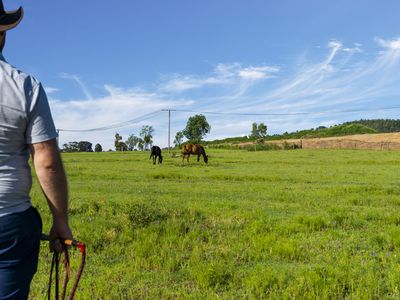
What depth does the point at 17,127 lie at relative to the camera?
2.36m

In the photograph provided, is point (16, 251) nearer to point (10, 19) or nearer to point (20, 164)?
point (20, 164)

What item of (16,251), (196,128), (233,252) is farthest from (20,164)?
(196,128)

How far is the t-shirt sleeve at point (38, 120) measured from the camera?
237 centimetres

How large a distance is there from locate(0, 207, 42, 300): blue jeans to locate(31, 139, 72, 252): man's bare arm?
15 centimetres

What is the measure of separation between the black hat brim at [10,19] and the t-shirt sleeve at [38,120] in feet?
1.51

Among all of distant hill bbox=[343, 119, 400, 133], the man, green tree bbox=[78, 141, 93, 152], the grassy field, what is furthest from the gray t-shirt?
distant hill bbox=[343, 119, 400, 133]

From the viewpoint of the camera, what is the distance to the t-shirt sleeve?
2365 mm

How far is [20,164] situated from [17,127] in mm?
233

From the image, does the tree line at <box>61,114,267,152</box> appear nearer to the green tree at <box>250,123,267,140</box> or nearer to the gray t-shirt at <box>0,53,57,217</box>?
the green tree at <box>250,123,267,140</box>

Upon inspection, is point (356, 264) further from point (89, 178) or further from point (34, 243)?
point (89, 178)

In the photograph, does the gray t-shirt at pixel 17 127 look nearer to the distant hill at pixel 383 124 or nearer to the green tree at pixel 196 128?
the green tree at pixel 196 128

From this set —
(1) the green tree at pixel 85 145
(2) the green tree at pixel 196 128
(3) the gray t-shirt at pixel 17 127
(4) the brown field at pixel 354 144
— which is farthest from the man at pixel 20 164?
(1) the green tree at pixel 85 145

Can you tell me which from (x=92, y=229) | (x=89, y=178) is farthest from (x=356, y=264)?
(x=89, y=178)

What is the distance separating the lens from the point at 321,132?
133 meters
